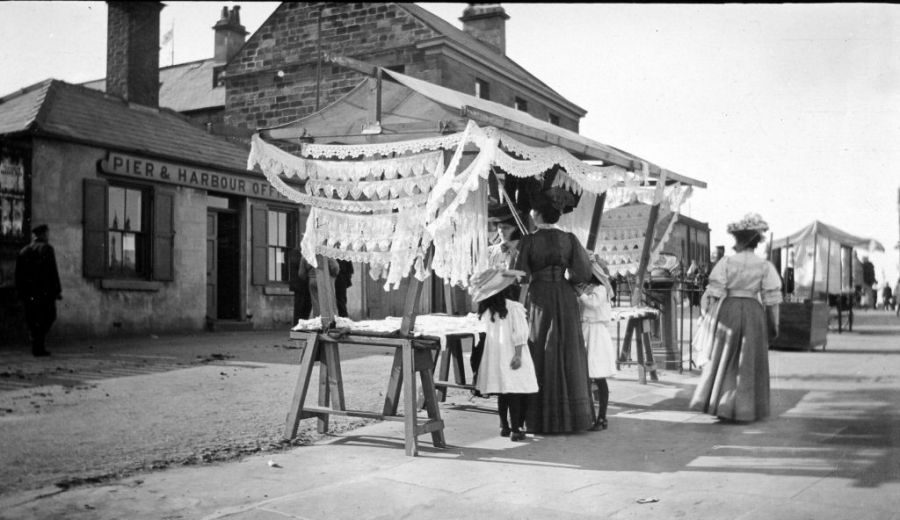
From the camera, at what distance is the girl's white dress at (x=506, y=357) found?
19.0ft

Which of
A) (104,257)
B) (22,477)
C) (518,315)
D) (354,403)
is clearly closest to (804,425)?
(518,315)

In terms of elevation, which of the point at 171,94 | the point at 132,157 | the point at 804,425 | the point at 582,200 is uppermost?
the point at 171,94

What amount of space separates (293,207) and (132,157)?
4500mm

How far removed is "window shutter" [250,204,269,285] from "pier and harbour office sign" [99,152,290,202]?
0.37 m

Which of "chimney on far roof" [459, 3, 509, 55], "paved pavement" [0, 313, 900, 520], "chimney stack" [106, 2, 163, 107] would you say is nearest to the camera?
"paved pavement" [0, 313, 900, 520]

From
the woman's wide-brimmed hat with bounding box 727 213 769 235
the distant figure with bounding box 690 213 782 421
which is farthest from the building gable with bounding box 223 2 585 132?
the distant figure with bounding box 690 213 782 421

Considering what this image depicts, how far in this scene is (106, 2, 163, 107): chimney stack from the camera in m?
16.8

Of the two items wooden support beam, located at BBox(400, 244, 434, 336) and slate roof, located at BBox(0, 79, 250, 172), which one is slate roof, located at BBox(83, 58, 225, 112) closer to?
slate roof, located at BBox(0, 79, 250, 172)

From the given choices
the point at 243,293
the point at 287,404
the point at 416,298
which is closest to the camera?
the point at 416,298

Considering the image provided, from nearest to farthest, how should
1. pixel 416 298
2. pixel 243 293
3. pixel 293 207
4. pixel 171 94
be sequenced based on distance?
pixel 416 298
pixel 243 293
pixel 293 207
pixel 171 94

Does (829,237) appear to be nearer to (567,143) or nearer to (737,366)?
(737,366)

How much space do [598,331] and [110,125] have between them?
39.2ft

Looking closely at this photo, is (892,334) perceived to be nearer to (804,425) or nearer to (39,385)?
(804,425)

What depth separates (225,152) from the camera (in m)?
17.5
